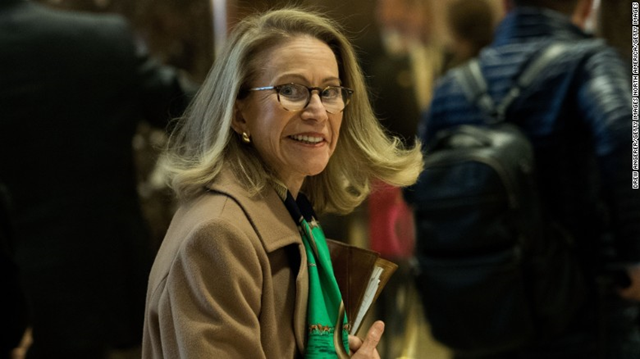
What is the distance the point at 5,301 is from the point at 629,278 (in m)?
2.37

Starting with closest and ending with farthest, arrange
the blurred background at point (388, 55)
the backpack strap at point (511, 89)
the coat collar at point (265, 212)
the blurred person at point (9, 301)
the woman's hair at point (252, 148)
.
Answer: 1. the coat collar at point (265, 212)
2. the woman's hair at point (252, 148)
3. the blurred person at point (9, 301)
4. the backpack strap at point (511, 89)
5. the blurred background at point (388, 55)

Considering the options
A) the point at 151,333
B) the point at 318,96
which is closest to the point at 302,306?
the point at 151,333

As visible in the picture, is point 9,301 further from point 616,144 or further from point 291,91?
point 616,144

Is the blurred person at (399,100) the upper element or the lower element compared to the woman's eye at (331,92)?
lower

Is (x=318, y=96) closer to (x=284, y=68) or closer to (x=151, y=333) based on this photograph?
(x=284, y=68)

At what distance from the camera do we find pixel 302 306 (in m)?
1.86

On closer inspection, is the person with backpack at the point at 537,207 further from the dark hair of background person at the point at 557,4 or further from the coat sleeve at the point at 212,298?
the coat sleeve at the point at 212,298

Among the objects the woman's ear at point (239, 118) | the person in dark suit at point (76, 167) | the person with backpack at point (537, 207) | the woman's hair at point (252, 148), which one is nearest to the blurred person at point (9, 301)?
the person in dark suit at point (76, 167)

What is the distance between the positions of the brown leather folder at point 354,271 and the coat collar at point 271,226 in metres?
0.18

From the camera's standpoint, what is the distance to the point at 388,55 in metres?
4.42

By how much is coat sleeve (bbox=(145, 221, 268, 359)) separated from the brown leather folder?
0.33 m

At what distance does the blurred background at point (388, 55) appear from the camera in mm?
4156

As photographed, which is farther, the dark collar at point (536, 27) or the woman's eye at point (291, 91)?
the dark collar at point (536, 27)

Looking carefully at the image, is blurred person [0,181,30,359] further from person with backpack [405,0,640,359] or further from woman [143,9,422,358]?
person with backpack [405,0,640,359]
